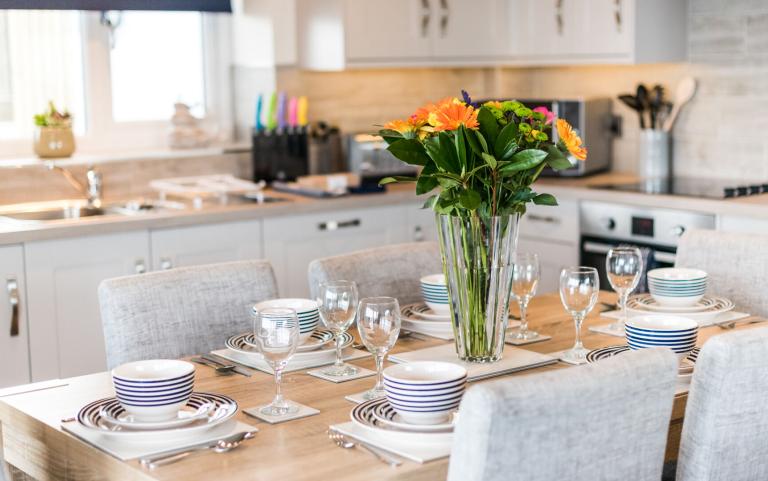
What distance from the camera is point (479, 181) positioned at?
6.87ft

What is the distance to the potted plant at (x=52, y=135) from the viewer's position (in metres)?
3.92

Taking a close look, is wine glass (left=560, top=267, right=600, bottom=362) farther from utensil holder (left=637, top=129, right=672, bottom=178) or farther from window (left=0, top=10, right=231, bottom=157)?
window (left=0, top=10, right=231, bottom=157)

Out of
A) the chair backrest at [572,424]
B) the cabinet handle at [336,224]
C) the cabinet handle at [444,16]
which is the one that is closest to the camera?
the chair backrest at [572,424]

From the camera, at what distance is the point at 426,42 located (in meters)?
4.59

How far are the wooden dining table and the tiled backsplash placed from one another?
2084 mm

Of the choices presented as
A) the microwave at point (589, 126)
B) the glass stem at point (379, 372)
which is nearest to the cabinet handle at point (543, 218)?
the microwave at point (589, 126)

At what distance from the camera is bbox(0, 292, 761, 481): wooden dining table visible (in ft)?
5.27

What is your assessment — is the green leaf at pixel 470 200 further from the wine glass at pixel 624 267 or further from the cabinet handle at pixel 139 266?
the cabinet handle at pixel 139 266

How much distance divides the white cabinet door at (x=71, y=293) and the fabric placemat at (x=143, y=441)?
Result: 1.75m

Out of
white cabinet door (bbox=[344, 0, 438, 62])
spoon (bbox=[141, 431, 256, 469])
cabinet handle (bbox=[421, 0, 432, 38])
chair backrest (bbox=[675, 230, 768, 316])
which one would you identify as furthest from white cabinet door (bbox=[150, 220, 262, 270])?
spoon (bbox=[141, 431, 256, 469])

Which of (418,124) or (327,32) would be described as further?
(327,32)

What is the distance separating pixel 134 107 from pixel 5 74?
0.53 meters

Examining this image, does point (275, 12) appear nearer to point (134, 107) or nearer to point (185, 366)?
point (134, 107)

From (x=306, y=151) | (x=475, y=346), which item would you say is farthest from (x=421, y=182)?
(x=306, y=151)
